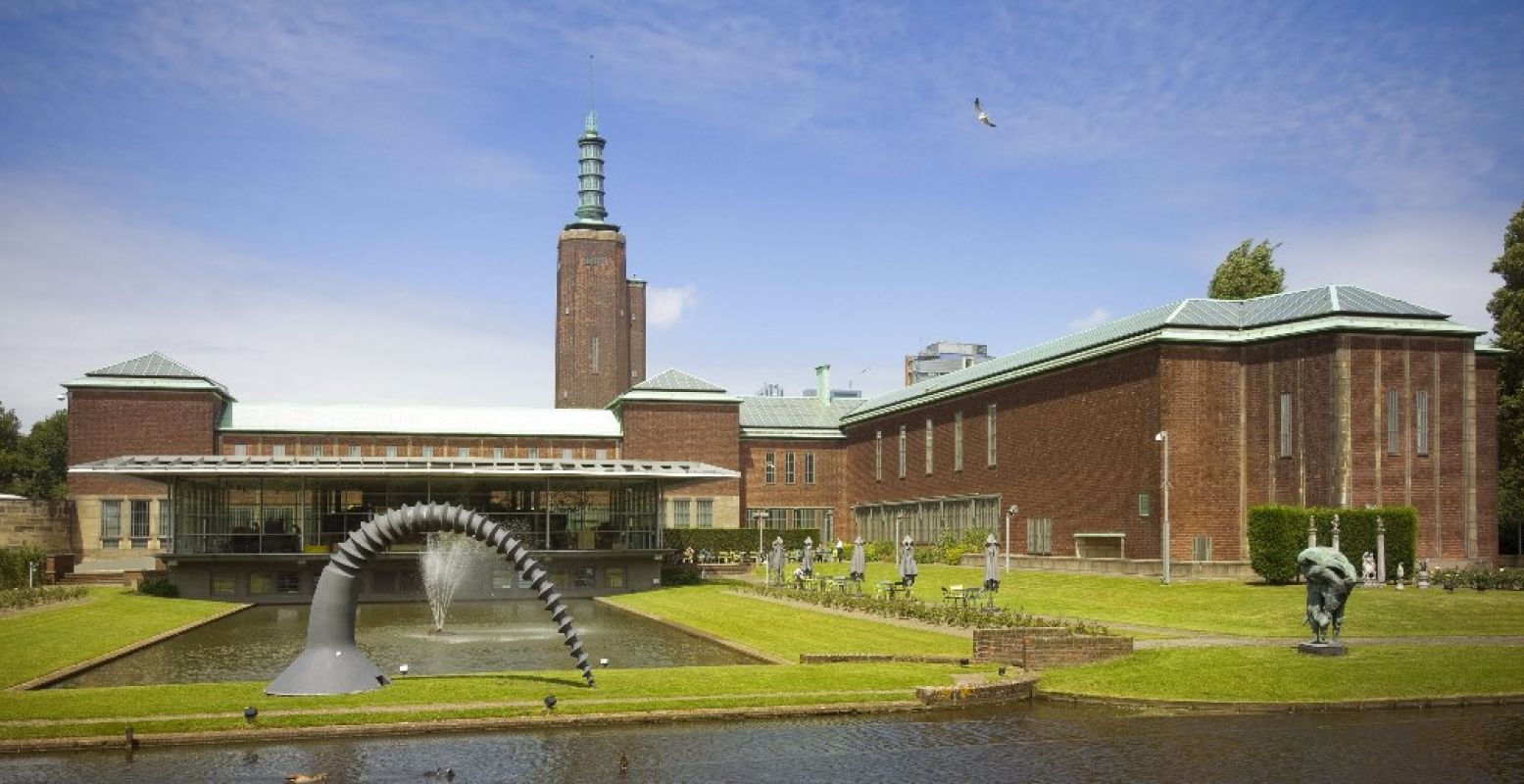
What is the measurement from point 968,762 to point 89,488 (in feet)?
209

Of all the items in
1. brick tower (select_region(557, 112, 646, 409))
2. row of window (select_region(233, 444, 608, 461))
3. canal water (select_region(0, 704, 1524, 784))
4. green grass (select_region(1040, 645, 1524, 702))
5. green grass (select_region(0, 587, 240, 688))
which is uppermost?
brick tower (select_region(557, 112, 646, 409))

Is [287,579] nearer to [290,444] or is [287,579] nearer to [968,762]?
[290,444]

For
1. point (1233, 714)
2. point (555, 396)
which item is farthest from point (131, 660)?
point (555, 396)

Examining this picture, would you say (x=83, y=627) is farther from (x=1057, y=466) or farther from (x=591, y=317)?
(x=591, y=317)

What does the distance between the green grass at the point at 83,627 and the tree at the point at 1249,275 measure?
53729 millimetres

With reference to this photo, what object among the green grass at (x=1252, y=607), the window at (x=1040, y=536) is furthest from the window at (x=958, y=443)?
the green grass at (x=1252, y=607)

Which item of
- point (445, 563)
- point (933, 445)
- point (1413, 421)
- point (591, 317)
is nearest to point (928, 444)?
point (933, 445)

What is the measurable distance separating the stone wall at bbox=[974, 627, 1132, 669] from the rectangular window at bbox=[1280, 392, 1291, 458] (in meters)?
27.1

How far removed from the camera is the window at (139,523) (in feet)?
237

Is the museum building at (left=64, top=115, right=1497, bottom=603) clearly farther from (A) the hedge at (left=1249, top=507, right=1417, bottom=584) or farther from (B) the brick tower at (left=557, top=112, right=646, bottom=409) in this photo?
(B) the brick tower at (left=557, top=112, right=646, bottom=409)

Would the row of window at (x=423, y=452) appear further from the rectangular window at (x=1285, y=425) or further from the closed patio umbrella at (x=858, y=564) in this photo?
the rectangular window at (x=1285, y=425)

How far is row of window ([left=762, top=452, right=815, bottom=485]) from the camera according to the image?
289 feet

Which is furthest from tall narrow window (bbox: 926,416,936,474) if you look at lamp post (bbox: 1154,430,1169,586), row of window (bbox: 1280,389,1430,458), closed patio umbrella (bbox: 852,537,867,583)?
row of window (bbox: 1280,389,1430,458)

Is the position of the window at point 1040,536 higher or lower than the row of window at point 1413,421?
lower
